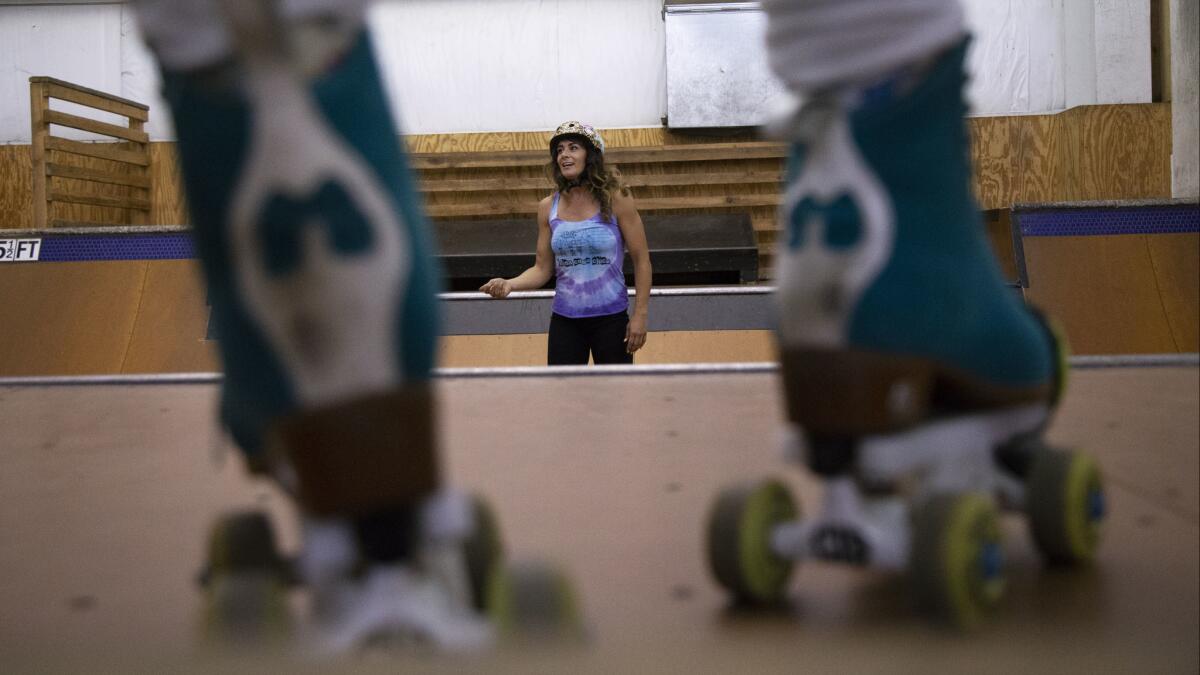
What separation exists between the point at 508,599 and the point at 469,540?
9cm

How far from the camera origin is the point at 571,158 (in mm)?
3109

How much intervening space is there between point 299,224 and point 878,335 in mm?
324

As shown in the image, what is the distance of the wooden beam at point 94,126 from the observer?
7.34 metres

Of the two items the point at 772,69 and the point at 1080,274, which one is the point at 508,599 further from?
the point at 1080,274

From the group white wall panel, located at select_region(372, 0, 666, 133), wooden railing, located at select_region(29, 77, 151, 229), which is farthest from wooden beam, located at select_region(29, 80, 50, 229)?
white wall panel, located at select_region(372, 0, 666, 133)

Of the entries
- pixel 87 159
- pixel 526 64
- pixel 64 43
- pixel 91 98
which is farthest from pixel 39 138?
pixel 526 64

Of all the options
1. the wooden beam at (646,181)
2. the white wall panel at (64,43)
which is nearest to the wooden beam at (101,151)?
the white wall panel at (64,43)

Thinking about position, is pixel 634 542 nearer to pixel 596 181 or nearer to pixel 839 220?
pixel 839 220

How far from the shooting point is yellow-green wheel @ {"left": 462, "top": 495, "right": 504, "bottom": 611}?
0.58m

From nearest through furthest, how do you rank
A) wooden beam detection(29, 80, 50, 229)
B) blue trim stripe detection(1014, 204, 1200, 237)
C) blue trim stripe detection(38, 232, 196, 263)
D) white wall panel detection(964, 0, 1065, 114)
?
1. blue trim stripe detection(1014, 204, 1200, 237)
2. blue trim stripe detection(38, 232, 196, 263)
3. wooden beam detection(29, 80, 50, 229)
4. white wall panel detection(964, 0, 1065, 114)

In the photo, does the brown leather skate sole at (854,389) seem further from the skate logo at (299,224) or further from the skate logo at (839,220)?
the skate logo at (299,224)

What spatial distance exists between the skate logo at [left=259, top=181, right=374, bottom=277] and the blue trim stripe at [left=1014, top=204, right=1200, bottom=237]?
415 cm

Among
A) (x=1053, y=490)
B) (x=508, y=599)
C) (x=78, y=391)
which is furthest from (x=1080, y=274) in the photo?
(x=508, y=599)

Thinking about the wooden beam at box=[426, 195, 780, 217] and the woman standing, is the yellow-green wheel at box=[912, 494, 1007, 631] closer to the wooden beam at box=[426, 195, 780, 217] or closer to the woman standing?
the woman standing
